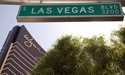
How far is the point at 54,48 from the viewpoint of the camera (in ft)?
42.9

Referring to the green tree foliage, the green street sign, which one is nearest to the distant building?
the green tree foliage

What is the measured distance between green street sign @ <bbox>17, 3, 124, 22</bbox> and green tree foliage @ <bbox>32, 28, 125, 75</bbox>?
4127mm

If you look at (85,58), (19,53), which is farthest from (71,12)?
(19,53)

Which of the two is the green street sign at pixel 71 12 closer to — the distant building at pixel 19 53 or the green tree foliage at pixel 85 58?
the green tree foliage at pixel 85 58

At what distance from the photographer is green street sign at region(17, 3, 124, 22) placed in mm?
8016

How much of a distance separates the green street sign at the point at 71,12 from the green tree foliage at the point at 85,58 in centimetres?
413

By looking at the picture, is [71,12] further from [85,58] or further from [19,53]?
[19,53]

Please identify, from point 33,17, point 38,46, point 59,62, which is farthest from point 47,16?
point 38,46

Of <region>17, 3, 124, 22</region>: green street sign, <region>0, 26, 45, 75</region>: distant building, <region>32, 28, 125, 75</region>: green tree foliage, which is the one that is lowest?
<region>0, 26, 45, 75</region>: distant building

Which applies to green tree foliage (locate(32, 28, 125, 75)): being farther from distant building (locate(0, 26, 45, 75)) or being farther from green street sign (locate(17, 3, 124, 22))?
distant building (locate(0, 26, 45, 75))

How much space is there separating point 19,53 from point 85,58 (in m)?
56.6

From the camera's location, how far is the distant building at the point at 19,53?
63.0 m

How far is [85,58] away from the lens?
12.6 metres

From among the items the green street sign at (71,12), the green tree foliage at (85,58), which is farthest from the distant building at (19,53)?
the green street sign at (71,12)
